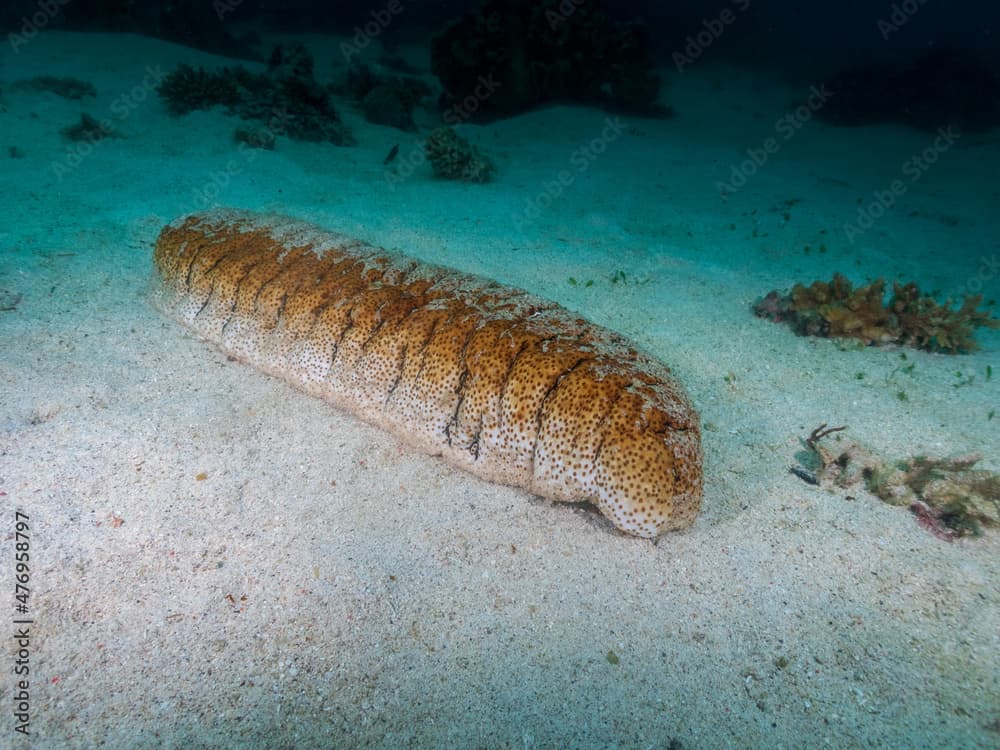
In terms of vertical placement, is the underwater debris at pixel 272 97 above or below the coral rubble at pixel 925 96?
below

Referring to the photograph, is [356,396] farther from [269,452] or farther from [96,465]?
[96,465]

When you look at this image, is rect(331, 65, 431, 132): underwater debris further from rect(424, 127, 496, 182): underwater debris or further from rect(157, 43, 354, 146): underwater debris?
rect(424, 127, 496, 182): underwater debris

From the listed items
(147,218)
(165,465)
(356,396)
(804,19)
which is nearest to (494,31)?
(147,218)

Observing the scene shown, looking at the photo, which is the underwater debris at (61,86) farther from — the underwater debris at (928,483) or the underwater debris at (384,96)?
the underwater debris at (928,483)

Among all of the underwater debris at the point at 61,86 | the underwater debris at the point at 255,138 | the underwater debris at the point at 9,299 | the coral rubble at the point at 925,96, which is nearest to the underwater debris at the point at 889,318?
the underwater debris at the point at 9,299

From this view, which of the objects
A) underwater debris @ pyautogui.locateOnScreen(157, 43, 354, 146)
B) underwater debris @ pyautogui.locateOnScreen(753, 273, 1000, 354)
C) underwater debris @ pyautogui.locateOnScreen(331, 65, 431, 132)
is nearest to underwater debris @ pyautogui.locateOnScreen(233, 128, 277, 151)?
underwater debris @ pyautogui.locateOnScreen(157, 43, 354, 146)

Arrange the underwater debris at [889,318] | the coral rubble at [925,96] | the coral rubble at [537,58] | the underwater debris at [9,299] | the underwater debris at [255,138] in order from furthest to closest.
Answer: the coral rubble at [925,96] → the coral rubble at [537,58] → the underwater debris at [255,138] → the underwater debris at [889,318] → the underwater debris at [9,299]

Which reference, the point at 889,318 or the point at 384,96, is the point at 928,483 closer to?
the point at 889,318
